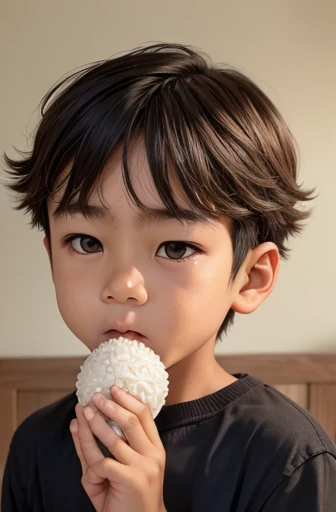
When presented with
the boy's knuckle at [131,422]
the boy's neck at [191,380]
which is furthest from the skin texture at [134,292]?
the boy's neck at [191,380]

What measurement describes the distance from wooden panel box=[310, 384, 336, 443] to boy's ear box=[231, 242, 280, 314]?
0.75 meters

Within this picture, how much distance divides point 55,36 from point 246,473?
992mm

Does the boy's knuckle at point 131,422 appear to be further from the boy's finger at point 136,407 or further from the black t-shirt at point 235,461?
the black t-shirt at point 235,461

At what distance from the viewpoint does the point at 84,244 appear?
2.27ft

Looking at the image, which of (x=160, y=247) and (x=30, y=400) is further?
(x=30, y=400)

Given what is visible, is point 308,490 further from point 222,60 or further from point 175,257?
point 222,60

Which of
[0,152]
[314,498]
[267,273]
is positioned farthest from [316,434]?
[0,152]

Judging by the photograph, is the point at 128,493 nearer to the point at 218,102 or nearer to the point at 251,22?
the point at 218,102

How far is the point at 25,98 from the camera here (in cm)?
133

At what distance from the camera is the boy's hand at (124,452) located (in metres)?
0.61

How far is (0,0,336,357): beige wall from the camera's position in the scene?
4.31 ft

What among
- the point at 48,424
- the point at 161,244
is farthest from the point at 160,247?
the point at 48,424

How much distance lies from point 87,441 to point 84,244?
0.22 metres

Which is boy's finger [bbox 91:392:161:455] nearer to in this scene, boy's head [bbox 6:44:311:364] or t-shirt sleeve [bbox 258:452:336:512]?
boy's head [bbox 6:44:311:364]
